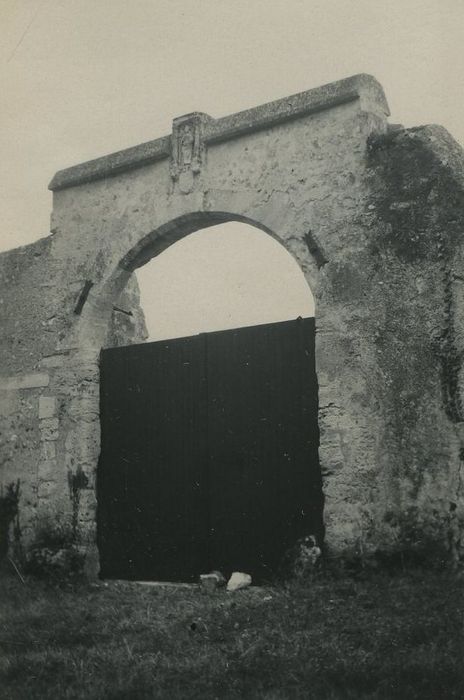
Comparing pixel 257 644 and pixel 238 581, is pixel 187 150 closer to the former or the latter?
pixel 238 581

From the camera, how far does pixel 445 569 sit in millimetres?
4805

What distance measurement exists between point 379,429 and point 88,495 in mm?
2822

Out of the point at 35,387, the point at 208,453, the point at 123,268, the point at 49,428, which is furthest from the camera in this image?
the point at 35,387

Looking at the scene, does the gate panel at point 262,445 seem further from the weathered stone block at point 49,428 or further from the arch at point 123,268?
the weathered stone block at point 49,428

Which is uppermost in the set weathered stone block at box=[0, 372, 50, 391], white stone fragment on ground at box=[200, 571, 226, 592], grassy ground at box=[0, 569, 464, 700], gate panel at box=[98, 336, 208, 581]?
weathered stone block at box=[0, 372, 50, 391]

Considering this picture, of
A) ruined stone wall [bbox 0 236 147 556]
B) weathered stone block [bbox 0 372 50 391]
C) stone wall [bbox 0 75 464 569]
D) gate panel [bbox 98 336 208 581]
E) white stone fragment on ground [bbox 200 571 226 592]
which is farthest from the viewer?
weathered stone block [bbox 0 372 50 391]

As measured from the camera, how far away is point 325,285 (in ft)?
18.4

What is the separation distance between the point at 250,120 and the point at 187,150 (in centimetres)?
66

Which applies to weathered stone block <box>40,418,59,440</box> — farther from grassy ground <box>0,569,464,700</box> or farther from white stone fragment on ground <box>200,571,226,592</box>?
white stone fragment on ground <box>200,571,226,592</box>

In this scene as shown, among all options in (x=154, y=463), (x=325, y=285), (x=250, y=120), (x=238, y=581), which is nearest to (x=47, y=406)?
(x=154, y=463)

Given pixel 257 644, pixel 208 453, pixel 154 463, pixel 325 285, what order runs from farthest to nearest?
1. pixel 154 463
2. pixel 208 453
3. pixel 325 285
4. pixel 257 644

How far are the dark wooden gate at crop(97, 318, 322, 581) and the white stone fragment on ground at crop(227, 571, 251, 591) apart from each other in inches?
2.8

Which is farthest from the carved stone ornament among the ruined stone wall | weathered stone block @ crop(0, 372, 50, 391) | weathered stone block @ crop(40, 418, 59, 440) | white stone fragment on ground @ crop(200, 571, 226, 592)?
white stone fragment on ground @ crop(200, 571, 226, 592)

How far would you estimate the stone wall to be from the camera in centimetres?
509
